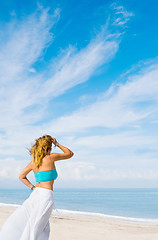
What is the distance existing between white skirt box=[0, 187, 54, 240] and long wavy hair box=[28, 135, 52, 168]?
1.48 ft

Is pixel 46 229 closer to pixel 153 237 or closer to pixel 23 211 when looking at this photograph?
pixel 23 211

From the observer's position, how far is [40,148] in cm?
416

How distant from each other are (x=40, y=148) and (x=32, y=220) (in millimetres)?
1093

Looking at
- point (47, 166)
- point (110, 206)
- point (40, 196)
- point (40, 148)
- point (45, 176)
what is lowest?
point (110, 206)

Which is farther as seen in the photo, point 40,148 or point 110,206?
point 110,206

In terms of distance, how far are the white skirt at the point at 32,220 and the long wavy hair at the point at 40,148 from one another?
450mm

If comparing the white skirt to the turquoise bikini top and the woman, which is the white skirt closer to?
the woman

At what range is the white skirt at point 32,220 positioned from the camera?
3881 mm

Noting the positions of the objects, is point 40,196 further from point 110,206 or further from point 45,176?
point 110,206

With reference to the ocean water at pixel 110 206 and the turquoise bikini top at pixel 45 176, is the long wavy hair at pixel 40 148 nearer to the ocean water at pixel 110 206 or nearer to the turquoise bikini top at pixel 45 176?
the turquoise bikini top at pixel 45 176

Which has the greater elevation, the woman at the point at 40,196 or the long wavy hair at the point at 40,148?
the long wavy hair at the point at 40,148

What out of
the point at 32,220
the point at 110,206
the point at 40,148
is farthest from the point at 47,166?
the point at 110,206

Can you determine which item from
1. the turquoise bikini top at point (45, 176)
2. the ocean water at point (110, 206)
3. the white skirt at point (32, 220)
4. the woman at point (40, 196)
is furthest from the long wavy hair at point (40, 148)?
the ocean water at point (110, 206)

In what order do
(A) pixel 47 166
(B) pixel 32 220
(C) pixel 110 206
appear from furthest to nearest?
1. (C) pixel 110 206
2. (A) pixel 47 166
3. (B) pixel 32 220
